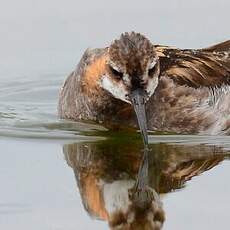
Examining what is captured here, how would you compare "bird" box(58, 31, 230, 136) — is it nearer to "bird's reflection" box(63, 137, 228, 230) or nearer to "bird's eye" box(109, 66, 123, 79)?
"bird's eye" box(109, 66, 123, 79)

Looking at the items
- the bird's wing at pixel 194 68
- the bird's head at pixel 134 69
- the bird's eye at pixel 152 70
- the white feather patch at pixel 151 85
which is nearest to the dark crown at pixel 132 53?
the bird's head at pixel 134 69

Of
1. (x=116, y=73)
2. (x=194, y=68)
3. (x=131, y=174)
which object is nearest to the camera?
(x=131, y=174)

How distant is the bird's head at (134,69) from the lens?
1301 cm

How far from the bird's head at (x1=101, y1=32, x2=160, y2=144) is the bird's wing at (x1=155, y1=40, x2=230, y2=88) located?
24.8 inches

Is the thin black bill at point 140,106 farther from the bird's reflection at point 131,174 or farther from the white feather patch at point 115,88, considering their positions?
the bird's reflection at point 131,174

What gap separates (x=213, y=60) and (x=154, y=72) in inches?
52.7

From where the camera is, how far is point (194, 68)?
14.1 meters

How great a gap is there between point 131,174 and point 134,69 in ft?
4.49

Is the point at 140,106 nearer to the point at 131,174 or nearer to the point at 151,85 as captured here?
the point at 151,85

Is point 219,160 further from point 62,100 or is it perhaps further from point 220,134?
point 62,100

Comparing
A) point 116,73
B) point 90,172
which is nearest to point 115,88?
point 116,73

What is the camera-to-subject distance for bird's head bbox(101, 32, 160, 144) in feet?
42.7

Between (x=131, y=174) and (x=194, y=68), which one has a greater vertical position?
(x=194, y=68)

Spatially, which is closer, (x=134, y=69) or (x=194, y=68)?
(x=134, y=69)
